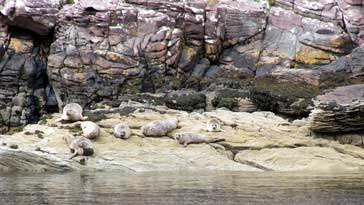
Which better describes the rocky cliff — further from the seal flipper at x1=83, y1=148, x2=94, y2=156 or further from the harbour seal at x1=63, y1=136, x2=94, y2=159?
the seal flipper at x1=83, y1=148, x2=94, y2=156

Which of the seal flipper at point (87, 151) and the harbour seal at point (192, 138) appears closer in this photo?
the seal flipper at point (87, 151)

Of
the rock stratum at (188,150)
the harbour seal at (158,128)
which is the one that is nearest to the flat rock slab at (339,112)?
the rock stratum at (188,150)

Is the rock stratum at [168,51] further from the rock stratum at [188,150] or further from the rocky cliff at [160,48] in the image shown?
the rock stratum at [188,150]

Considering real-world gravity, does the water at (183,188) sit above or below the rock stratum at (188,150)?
above

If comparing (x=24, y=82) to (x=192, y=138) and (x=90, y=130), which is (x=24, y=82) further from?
(x=192, y=138)

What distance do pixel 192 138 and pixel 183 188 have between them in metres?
8.72

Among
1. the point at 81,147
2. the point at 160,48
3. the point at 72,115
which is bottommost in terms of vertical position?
the point at 72,115

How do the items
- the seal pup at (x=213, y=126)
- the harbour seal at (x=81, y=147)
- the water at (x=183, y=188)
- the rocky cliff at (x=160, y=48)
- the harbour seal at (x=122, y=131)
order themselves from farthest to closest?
the rocky cliff at (x=160, y=48) < the seal pup at (x=213, y=126) < the harbour seal at (x=122, y=131) < the harbour seal at (x=81, y=147) < the water at (x=183, y=188)

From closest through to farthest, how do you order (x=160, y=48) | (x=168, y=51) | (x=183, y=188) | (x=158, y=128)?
(x=183, y=188)
(x=158, y=128)
(x=160, y=48)
(x=168, y=51)

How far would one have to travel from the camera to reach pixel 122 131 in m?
27.6

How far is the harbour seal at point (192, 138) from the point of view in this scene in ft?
90.0

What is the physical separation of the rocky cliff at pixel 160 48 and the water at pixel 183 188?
41.3ft

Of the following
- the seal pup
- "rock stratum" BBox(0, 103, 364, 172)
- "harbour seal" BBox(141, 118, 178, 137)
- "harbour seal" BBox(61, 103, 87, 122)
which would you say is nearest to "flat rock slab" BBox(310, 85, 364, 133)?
"rock stratum" BBox(0, 103, 364, 172)

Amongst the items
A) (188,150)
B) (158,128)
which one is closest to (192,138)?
(188,150)
